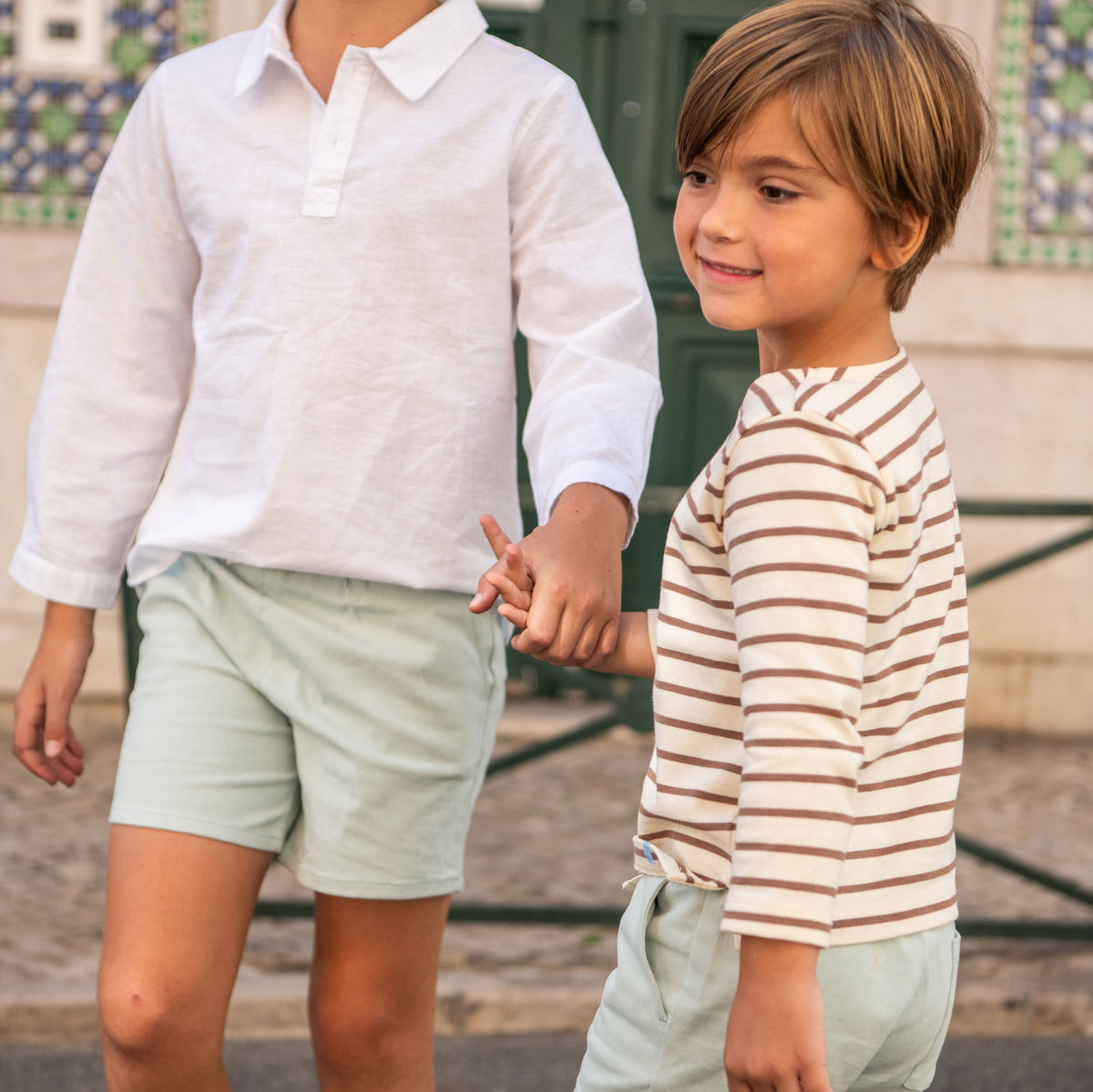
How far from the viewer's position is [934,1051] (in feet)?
5.14

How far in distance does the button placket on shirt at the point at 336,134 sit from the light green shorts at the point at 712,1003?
0.87 meters

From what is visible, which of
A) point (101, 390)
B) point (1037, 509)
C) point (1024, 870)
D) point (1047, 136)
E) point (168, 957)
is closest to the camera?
point (168, 957)

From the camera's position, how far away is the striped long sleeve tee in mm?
1323

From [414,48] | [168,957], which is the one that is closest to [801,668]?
[168,957]

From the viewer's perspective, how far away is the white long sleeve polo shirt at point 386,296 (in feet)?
6.25

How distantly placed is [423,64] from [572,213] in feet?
0.82

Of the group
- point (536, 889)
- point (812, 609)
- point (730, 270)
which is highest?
point (730, 270)

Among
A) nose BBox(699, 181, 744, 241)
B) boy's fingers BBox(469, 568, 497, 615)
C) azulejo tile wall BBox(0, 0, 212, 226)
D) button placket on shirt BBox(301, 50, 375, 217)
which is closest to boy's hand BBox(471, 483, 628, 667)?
boy's fingers BBox(469, 568, 497, 615)

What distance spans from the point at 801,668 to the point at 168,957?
0.87 metres

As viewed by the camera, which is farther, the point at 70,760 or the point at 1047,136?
the point at 1047,136

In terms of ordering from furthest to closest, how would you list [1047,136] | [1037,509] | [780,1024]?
[1047,136] < [1037,509] < [780,1024]

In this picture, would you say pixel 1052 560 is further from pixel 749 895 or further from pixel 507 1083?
pixel 749 895

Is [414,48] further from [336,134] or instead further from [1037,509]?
[1037,509]

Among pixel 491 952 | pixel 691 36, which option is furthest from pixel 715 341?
pixel 491 952
